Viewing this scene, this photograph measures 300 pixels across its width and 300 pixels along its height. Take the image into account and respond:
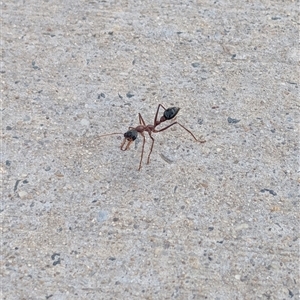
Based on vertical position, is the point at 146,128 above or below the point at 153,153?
above

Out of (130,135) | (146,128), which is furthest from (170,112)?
(130,135)

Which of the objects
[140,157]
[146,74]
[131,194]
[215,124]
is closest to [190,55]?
[146,74]

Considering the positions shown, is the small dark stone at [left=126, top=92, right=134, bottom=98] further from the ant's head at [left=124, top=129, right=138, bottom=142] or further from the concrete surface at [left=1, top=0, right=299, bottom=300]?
the ant's head at [left=124, top=129, right=138, bottom=142]

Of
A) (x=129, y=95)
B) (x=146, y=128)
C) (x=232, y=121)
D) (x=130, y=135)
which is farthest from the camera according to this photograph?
(x=129, y=95)

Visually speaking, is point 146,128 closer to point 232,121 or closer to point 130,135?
point 130,135

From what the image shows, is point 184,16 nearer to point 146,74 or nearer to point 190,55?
point 190,55

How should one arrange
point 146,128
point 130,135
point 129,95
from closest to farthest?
point 130,135
point 146,128
point 129,95

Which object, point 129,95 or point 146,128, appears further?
Result: point 129,95

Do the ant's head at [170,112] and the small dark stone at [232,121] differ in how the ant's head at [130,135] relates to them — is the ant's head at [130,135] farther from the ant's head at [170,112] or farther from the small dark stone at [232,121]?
the small dark stone at [232,121]

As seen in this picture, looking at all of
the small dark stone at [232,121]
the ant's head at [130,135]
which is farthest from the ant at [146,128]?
the small dark stone at [232,121]

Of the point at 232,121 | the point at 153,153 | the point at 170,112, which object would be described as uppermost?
the point at 170,112
